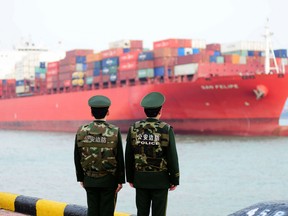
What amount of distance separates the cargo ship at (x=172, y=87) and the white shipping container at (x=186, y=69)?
0.30ft

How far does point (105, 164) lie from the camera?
14.5ft

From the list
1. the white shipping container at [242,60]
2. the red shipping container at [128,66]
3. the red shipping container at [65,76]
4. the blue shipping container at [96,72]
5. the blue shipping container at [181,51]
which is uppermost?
the blue shipping container at [181,51]

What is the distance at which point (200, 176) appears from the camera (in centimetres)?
1688

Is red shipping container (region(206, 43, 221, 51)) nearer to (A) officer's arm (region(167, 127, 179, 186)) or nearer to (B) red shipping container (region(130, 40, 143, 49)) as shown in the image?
(B) red shipping container (region(130, 40, 143, 49))

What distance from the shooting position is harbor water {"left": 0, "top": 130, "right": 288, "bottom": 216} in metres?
12.8

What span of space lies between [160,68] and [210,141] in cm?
1046

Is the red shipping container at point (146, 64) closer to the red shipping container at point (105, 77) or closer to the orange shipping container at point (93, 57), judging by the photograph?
the red shipping container at point (105, 77)

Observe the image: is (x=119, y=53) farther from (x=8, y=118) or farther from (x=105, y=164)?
(x=105, y=164)

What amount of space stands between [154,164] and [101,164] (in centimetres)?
48

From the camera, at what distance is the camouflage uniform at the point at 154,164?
13.8 feet

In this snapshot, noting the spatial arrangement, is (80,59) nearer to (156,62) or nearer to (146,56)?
(146,56)

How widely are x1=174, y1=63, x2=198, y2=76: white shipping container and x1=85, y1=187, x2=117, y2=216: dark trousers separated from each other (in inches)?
1185

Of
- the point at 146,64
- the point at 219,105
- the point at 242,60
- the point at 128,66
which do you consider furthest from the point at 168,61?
the point at 219,105

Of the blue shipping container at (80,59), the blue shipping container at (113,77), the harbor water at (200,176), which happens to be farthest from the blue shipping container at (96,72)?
the harbor water at (200,176)
